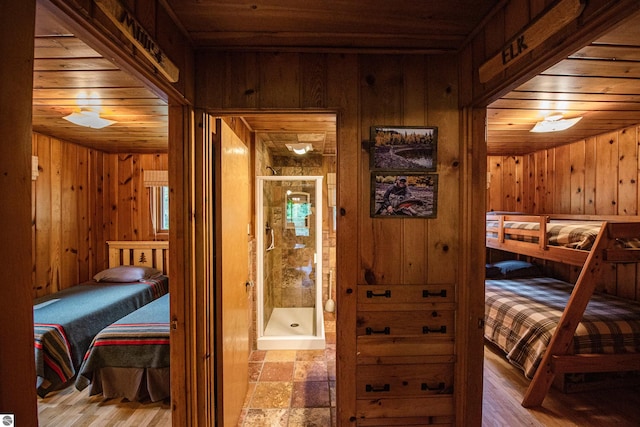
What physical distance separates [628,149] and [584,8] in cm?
330

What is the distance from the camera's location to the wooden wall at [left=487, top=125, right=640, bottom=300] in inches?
115

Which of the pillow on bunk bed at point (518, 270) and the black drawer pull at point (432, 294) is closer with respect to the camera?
the black drawer pull at point (432, 294)

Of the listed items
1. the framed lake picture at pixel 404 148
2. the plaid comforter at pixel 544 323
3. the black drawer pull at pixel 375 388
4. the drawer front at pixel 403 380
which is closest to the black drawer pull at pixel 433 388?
the drawer front at pixel 403 380

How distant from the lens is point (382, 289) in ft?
4.86

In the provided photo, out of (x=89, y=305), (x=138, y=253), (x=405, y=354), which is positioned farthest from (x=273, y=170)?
(x=405, y=354)

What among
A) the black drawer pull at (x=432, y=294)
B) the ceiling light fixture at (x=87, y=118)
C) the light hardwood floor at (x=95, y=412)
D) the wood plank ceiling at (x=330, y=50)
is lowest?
the light hardwood floor at (x=95, y=412)

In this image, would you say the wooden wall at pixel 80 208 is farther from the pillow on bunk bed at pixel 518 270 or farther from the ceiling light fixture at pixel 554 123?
the pillow on bunk bed at pixel 518 270

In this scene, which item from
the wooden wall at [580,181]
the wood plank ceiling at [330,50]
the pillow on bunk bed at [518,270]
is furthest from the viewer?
the pillow on bunk bed at [518,270]

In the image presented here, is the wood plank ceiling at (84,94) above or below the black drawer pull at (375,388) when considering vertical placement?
above

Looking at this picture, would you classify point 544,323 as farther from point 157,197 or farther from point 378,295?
point 157,197

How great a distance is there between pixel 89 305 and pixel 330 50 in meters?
3.16

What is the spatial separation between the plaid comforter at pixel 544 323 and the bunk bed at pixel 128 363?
306 centimetres

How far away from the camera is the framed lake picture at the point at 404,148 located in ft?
4.84

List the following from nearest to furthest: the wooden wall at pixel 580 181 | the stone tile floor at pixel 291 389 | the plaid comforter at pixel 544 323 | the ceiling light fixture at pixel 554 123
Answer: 1. the stone tile floor at pixel 291 389
2. the plaid comforter at pixel 544 323
3. the ceiling light fixture at pixel 554 123
4. the wooden wall at pixel 580 181
